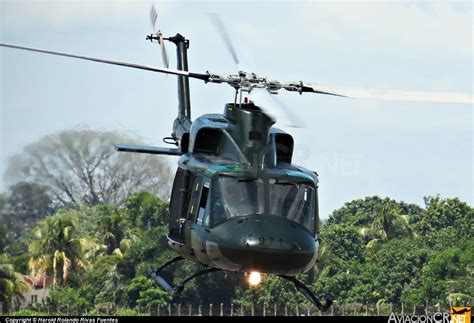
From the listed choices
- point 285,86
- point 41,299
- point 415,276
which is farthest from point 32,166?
point 285,86

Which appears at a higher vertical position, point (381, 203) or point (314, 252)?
point (381, 203)

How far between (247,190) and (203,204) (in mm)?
1174

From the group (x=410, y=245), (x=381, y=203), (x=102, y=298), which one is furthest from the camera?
(x=381, y=203)

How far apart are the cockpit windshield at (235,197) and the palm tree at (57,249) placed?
2849cm

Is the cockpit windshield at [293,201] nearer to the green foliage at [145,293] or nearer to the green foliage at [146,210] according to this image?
the green foliage at [145,293]

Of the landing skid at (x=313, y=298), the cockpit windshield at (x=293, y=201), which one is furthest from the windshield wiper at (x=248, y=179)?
the landing skid at (x=313, y=298)

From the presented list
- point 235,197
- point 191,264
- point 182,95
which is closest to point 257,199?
point 235,197

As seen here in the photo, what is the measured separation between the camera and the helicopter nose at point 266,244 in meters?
27.9

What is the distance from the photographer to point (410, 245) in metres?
61.2

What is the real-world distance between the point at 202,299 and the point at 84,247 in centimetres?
737

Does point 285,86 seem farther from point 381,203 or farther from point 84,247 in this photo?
point 381,203

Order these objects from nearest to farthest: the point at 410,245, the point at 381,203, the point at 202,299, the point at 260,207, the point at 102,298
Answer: the point at 260,207 → the point at 202,299 → the point at 102,298 → the point at 410,245 → the point at 381,203

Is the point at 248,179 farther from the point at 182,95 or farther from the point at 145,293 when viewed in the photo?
the point at 145,293

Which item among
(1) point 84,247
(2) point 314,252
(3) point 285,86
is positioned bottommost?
(2) point 314,252
